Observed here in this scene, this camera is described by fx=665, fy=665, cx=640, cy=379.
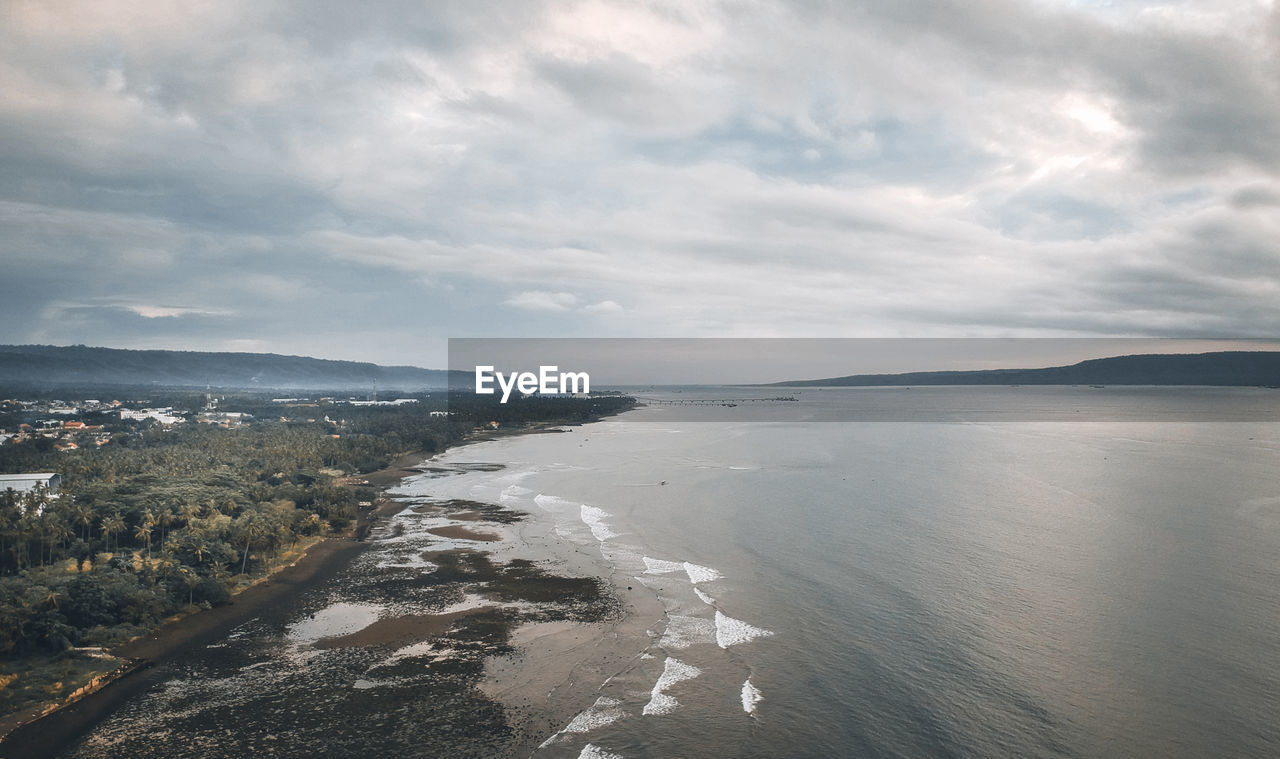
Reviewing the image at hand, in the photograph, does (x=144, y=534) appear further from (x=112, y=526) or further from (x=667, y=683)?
(x=667, y=683)

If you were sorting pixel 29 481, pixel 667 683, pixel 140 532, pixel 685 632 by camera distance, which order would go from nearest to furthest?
pixel 667 683 < pixel 685 632 < pixel 140 532 < pixel 29 481

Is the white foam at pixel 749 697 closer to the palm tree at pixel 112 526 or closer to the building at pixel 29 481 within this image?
the palm tree at pixel 112 526

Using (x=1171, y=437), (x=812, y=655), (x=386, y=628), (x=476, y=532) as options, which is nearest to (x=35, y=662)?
(x=386, y=628)

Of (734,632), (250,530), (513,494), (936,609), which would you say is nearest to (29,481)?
(250,530)

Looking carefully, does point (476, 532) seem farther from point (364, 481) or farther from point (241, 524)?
point (364, 481)

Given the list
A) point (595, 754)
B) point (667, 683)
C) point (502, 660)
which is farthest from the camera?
point (502, 660)
